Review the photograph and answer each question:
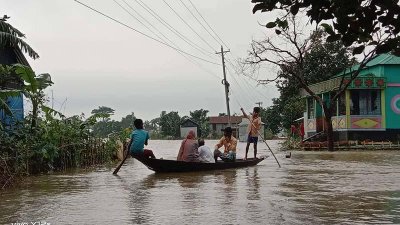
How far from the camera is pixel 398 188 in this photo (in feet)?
31.4

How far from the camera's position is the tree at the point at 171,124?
8050 centimetres

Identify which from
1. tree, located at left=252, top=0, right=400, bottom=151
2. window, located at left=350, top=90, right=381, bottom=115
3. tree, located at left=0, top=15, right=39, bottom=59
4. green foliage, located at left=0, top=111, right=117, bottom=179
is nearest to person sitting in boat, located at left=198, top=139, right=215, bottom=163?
green foliage, located at left=0, top=111, right=117, bottom=179

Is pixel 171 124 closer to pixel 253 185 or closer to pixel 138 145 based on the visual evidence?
pixel 138 145

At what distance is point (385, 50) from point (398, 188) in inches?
262

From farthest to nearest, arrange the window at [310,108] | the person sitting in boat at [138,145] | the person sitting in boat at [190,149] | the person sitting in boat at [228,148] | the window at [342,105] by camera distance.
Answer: the window at [310,108], the window at [342,105], the person sitting in boat at [228,148], the person sitting in boat at [190,149], the person sitting in boat at [138,145]

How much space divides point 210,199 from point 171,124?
7307 cm

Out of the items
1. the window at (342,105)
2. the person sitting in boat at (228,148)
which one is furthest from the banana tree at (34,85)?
the window at (342,105)

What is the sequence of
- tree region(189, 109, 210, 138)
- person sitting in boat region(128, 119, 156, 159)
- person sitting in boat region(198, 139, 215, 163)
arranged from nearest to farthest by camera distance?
person sitting in boat region(128, 119, 156, 159) < person sitting in boat region(198, 139, 215, 163) < tree region(189, 109, 210, 138)

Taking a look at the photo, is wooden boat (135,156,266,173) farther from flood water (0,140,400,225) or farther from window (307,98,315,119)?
window (307,98,315,119)

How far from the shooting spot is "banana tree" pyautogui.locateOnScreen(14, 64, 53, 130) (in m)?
13.7

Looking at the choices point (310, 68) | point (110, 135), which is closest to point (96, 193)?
point (110, 135)

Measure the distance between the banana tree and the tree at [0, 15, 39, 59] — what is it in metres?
2.91

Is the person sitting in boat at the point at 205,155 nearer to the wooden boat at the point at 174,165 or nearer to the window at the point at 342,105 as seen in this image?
the wooden boat at the point at 174,165

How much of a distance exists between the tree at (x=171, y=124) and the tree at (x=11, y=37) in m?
61.0
